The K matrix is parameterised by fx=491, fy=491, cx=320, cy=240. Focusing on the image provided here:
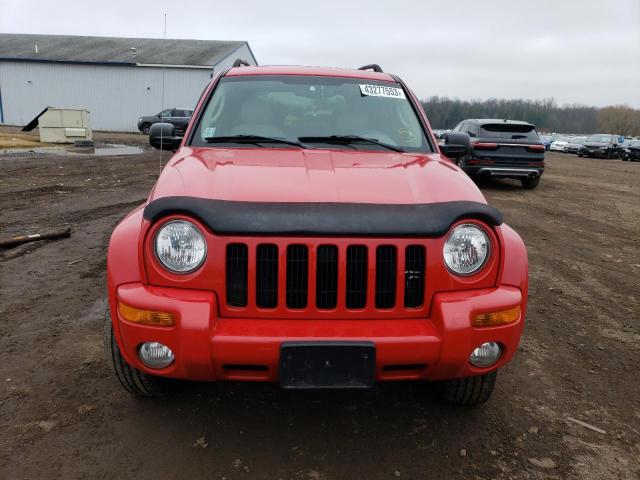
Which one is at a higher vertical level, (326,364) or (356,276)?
(356,276)

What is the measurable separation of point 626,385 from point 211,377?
Answer: 2580mm

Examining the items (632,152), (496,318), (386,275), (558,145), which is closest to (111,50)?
(558,145)

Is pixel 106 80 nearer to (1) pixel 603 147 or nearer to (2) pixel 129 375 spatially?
(1) pixel 603 147

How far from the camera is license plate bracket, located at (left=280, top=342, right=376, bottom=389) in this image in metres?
2.02

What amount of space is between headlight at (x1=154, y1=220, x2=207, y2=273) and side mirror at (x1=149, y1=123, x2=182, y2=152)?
184 cm

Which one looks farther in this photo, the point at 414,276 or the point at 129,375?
the point at 129,375

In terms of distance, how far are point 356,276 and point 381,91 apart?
6.56 ft

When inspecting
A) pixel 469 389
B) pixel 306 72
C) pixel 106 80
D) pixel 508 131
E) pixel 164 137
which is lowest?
pixel 469 389

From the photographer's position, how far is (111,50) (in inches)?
1497

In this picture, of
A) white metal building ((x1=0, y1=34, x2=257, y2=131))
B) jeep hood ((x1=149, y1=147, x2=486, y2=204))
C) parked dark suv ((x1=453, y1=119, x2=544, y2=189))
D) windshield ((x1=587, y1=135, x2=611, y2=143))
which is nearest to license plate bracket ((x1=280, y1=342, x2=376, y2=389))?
jeep hood ((x1=149, y1=147, x2=486, y2=204))

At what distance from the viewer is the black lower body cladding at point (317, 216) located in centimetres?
207

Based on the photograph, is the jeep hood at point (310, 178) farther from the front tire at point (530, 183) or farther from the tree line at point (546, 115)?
the tree line at point (546, 115)

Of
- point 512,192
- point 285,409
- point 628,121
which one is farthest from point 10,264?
point 628,121

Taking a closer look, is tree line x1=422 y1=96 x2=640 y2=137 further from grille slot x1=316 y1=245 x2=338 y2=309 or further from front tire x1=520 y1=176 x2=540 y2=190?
grille slot x1=316 y1=245 x2=338 y2=309
